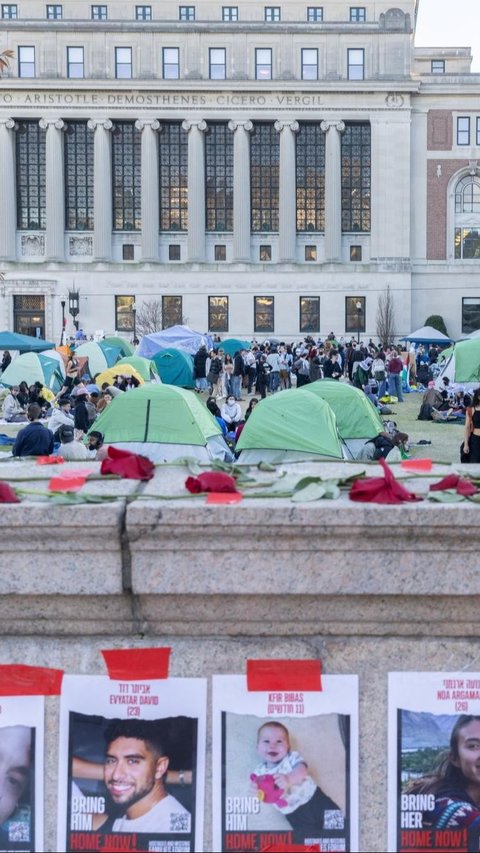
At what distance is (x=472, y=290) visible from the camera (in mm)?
77188

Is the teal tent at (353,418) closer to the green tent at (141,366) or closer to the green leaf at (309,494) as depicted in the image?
the green tent at (141,366)

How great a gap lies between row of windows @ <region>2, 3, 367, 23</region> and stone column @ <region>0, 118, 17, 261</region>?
8814mm

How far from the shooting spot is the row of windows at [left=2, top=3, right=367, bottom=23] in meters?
77.3

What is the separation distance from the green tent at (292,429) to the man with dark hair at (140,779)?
50.2 feet

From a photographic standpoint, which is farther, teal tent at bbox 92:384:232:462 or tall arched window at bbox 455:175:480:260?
tall arched window at bbox 455:175:480:260

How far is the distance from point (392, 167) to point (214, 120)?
12.3 meters

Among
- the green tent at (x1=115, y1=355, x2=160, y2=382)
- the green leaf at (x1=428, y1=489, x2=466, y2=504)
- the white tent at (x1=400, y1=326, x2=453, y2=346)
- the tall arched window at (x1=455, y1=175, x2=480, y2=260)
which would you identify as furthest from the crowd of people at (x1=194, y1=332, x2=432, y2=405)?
the green leaf at (x1=428, y1=489, x2=466, y2=504)

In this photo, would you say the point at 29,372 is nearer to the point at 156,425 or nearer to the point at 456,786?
the point at 156,425

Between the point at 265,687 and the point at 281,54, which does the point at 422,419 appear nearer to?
the point at 265,687

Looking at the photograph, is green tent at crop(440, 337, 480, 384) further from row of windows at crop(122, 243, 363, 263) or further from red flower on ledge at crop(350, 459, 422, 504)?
row of windows at crop(122, 243, 363, 263)

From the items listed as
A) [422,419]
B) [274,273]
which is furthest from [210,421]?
[274,273]

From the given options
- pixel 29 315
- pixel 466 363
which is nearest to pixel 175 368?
pixel 466 363

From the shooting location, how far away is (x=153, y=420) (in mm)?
20797

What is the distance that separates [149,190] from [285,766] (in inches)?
2913
